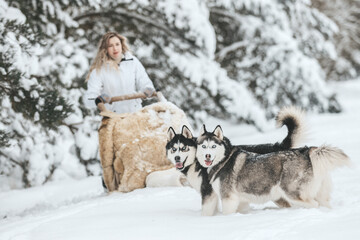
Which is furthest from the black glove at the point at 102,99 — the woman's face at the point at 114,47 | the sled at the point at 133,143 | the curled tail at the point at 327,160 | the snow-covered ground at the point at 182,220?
the curled tail at the point at 327,160

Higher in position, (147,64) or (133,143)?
(147,64)

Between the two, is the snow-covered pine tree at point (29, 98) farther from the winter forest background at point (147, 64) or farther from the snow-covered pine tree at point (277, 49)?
the snow-covered pine tree at point (277, 49)

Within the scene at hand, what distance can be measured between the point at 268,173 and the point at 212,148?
528mm

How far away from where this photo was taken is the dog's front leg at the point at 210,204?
3830 mm

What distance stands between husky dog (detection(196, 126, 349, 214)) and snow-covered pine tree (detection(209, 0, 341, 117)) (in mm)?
7084

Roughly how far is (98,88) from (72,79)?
2.39m

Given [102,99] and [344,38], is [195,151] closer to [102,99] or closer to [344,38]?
[102,99]

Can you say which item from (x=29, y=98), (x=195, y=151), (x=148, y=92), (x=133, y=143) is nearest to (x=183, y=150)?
(x=195, y=151)

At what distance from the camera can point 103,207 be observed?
4711 mm

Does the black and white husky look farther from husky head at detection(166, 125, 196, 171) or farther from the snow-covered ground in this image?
the snow-covered ground

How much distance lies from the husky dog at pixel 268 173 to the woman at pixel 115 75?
233cm

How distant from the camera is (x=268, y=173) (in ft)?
11.7

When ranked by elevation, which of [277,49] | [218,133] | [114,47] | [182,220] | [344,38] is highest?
[344,38]

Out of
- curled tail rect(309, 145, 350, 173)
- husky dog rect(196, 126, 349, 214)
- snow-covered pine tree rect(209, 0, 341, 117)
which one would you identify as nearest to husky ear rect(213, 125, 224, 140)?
husky dog rect(196, 126, 349, 214)
